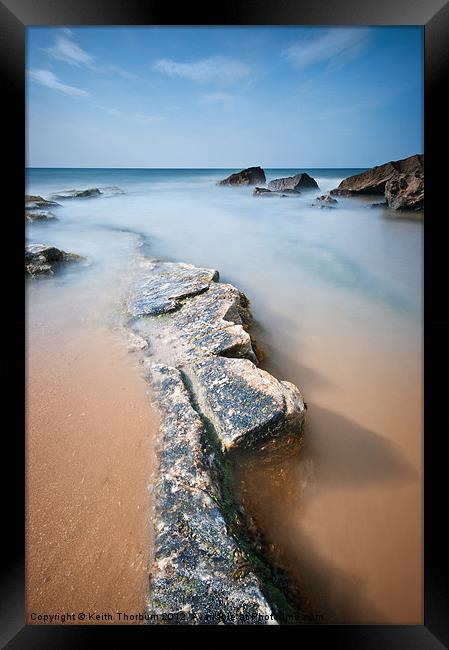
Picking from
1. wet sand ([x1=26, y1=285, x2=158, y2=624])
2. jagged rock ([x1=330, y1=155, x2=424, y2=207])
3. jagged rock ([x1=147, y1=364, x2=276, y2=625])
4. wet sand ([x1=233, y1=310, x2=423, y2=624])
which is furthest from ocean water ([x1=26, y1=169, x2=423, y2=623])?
wet sand ([x1=26, y1=285, x2=158, y2=624])

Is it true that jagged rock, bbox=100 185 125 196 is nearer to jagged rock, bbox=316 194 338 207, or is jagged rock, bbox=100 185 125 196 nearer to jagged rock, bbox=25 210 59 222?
jagged rock, bbox=25 210 59 222

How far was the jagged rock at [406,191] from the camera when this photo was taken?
1.91 meters

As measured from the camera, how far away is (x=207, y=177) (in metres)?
3.01

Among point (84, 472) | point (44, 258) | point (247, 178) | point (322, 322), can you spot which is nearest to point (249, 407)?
point (84, 472)

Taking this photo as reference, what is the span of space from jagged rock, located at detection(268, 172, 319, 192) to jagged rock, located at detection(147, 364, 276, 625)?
7.72 ft

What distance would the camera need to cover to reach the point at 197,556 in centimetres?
126

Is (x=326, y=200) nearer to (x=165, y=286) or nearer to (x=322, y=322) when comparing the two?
(x=322, y=322)

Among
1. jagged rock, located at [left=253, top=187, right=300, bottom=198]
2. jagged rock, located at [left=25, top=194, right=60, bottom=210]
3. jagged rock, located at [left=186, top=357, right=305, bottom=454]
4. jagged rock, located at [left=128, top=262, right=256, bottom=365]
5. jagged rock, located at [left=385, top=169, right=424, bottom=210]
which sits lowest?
jagged rock, located at [left=186, top=357, right=305, bottom=454]

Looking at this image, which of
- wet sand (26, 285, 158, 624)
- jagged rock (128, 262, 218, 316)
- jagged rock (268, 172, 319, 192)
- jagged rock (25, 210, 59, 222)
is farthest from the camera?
jagged rock (268, 172, 319, 192)

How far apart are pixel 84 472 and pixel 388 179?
2.64 meters

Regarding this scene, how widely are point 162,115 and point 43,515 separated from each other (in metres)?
2.48

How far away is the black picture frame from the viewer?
5.19 feet
